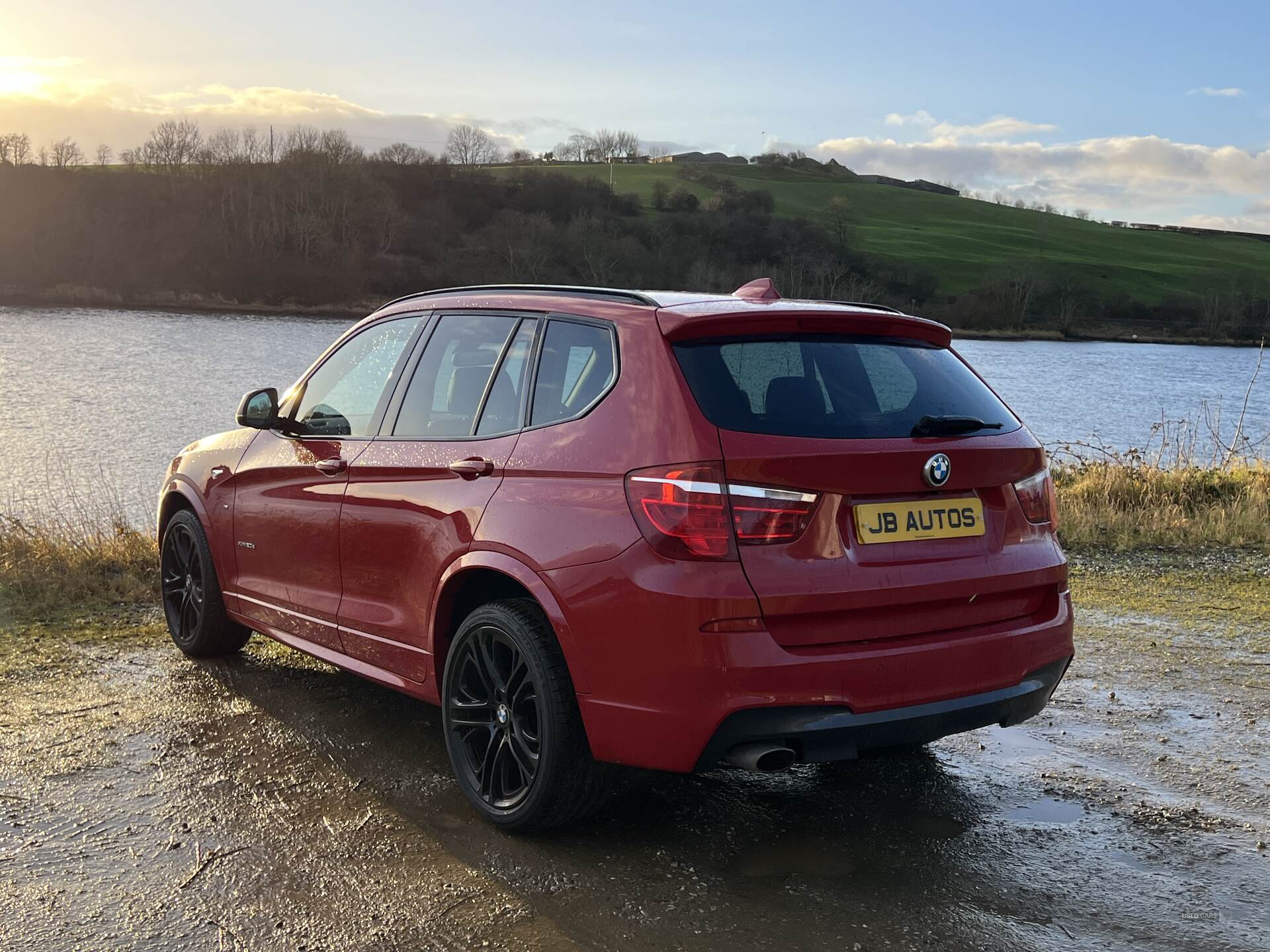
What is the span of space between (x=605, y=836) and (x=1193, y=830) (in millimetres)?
1929

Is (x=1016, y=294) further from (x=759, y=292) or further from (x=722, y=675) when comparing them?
(x=722, y=675)

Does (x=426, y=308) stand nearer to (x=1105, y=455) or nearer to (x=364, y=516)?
(x=364, y=516)

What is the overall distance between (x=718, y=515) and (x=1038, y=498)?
1224 millimetres

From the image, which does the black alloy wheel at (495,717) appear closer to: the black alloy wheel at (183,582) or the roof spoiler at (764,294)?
the roof spoiler at (764,294)

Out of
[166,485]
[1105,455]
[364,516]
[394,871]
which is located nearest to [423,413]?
[364,516]

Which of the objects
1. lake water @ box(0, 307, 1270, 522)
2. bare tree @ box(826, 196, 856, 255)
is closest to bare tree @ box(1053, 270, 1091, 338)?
lake water @ box(0, 307, 1270, 522)

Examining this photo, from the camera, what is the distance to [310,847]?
3.54 m

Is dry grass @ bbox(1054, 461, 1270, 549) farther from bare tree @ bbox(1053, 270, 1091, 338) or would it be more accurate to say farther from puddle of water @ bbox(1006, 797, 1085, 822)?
bare tree @ bbox(1053, 270, 1091, 338)

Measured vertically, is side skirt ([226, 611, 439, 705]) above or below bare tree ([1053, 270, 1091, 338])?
below

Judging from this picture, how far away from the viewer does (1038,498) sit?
368 cm

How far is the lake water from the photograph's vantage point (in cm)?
2157

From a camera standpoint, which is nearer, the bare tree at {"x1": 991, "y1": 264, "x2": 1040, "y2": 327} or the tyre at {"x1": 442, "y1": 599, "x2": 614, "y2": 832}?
the tyre at {"x1": 442, "y1": 599, "x2": 614, "y2": 832}

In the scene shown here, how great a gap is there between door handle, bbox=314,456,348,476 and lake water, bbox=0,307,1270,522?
36.2 ft

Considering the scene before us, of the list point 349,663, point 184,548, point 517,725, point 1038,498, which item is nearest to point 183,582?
point 184,548
